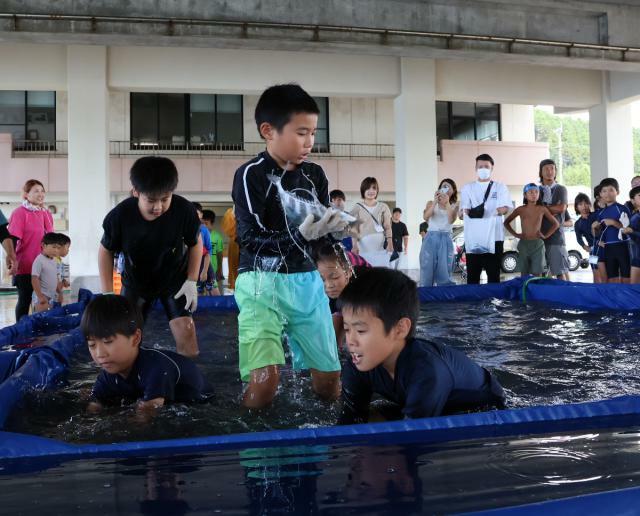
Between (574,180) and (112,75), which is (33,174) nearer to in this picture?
(112,75)

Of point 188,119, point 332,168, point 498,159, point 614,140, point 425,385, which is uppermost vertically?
point 188,119

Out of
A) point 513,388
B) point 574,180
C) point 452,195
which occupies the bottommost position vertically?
point 513,388

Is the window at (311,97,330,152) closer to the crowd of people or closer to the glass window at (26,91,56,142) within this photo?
the glass window at (26,91,56,142)

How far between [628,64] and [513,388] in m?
9.44

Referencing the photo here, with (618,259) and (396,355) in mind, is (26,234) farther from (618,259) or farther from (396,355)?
(618,259)

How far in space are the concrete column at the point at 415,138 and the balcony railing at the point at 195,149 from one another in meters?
6.06

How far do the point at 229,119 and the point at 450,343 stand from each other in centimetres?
1724

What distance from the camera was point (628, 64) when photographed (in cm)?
1071

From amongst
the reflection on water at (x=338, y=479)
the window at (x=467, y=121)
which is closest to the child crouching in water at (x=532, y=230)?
the reflection on water at (x=338, y=479)

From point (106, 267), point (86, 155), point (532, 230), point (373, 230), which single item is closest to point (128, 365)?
point (106, 267)

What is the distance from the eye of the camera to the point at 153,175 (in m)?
3.38

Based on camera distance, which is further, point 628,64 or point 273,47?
point 628,64

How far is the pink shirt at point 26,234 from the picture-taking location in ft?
21.5

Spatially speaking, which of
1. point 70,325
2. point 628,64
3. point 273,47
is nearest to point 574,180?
point 628,64
